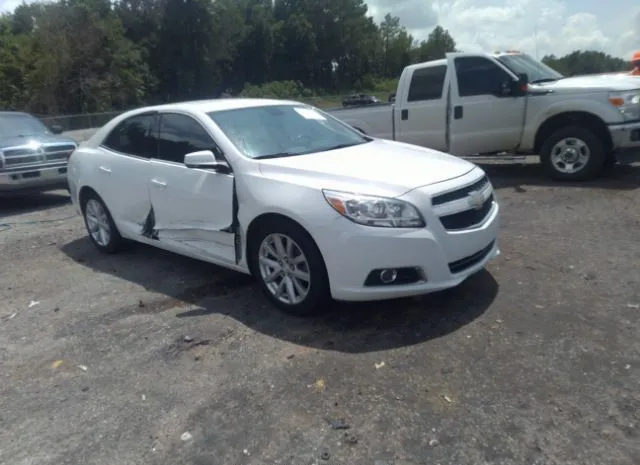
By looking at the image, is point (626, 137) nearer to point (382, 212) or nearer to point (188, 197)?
point (382, 212)

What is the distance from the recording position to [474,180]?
463 cm

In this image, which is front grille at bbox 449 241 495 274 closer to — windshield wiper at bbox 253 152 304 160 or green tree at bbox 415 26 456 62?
windshield wiper at bbox 253 152 304 160

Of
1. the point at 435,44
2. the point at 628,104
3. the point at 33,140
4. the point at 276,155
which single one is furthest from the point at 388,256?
the point at 435,44

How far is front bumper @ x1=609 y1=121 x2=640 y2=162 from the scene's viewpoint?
812 centimetres

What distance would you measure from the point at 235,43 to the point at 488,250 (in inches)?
2775

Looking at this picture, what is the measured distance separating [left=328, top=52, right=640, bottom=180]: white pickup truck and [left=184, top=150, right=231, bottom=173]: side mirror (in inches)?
221

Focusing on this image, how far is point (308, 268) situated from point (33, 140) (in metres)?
7.95

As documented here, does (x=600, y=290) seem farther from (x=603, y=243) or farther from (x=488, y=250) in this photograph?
(x=603, y=243)

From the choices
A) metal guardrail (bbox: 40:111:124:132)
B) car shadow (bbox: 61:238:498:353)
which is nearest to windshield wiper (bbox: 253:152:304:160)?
car shadow (bbox: 61:238:498:353)

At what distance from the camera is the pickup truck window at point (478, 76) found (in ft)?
30.5

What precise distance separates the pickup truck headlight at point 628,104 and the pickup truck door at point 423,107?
8.27 ft

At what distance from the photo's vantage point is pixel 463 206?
14.4ft

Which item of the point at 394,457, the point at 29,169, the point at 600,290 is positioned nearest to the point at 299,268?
the point at 394,457

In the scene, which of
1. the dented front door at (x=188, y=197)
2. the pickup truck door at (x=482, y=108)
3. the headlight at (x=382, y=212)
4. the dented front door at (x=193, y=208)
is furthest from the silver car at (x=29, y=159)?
the headlight at (x=382, y=212)
